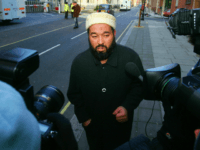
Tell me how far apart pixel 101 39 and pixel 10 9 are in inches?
612

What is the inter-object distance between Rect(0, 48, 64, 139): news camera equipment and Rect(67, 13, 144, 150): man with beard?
346mm

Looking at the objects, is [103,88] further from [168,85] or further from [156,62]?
[156,62]

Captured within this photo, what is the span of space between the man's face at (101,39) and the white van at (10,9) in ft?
48.5

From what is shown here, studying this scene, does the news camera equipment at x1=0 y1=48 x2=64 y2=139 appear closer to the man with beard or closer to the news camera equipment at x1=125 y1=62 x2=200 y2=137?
the man with beard

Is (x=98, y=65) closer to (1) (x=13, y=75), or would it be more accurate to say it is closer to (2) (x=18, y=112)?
(1) (x=13, y=75)

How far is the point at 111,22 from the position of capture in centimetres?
166

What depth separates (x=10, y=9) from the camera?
14.6 meters

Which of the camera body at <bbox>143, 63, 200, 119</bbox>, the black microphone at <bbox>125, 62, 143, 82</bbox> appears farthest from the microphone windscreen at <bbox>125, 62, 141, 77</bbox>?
the camera body at <bbox>143, 63, 200, 119</bbox>

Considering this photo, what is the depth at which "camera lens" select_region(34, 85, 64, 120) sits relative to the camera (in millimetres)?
1333

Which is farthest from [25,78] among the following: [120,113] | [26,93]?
[120,113]

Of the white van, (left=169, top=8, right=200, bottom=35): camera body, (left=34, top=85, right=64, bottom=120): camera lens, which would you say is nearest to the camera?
(left=34, top=85, right=64, bottom=120): camera lens

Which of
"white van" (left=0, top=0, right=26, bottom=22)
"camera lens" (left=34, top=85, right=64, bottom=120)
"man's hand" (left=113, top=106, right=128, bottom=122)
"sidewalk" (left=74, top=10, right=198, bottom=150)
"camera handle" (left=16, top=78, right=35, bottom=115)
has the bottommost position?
"sidewalk" (left=74, top=10, right=198, bottom=150)

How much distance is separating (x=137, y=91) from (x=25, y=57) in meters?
1.03

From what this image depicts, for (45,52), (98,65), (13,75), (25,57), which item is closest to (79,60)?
(98,65)
